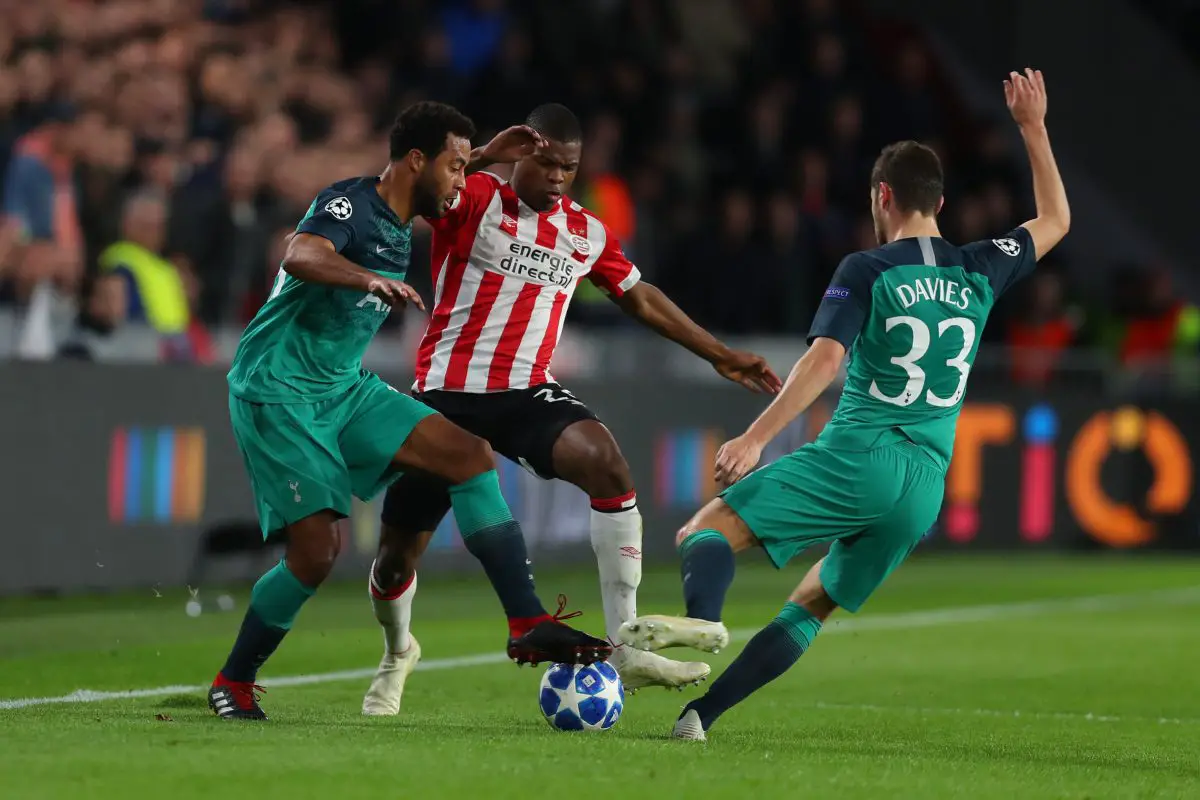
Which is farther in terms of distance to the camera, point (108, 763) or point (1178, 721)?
point (1178, 721)

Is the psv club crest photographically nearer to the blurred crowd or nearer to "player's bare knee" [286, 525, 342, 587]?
"player's bare knee" [286, 525, 342, 587]

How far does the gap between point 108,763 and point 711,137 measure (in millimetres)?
13870

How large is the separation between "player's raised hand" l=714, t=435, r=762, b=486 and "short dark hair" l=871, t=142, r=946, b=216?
1119 mm

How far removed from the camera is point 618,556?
7.53m

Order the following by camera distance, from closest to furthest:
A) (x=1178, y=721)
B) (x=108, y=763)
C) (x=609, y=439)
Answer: (x=108, y=763)
(x=609, y=439)
(x=1178, y=721)

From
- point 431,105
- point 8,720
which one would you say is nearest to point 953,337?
point 431,105

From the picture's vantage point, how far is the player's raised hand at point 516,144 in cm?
740

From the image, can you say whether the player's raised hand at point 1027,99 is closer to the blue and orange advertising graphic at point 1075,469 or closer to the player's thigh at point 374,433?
A: the player's thigh at point 374,433

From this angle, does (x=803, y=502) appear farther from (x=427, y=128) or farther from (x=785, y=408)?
(x=427, y=128)

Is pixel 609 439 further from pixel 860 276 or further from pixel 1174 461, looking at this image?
pixel 1174 461

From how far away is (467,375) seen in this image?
24.9 feet

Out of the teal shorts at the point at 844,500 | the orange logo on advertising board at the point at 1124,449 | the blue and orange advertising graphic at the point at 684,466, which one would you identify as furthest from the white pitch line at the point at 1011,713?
the orange logo on advertising board at the point at 1124,449

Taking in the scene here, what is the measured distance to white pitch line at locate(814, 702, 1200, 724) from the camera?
25.9ft

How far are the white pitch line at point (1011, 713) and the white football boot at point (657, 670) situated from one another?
200cm
